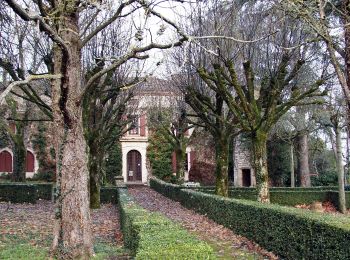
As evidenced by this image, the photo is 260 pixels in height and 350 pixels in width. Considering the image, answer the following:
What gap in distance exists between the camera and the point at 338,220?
6496mm

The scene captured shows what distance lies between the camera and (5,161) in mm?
37125

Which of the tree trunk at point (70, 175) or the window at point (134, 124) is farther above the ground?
the window at point (134, 124)

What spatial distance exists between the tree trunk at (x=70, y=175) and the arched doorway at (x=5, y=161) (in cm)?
3148

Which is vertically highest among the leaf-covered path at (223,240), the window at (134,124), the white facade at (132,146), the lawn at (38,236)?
the window at (134,124)

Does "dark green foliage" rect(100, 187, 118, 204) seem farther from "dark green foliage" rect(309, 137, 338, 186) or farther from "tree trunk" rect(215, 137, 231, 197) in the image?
"dark green foliage" rect(309, 137, 338, 186)

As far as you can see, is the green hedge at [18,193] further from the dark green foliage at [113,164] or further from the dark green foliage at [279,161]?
the dark green foliage at [279,161]

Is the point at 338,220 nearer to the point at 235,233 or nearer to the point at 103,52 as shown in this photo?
the point at 235,233

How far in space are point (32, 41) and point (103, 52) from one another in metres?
2.87

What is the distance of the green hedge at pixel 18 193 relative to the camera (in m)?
21.2

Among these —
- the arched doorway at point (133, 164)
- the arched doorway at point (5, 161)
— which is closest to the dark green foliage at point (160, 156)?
the arched doorway at point (133, 164)

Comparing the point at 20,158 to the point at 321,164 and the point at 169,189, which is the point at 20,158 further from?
the point at 321,164

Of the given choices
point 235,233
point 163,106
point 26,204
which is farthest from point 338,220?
point 163,106

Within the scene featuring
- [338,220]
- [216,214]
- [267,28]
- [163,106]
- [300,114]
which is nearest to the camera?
[338,220]

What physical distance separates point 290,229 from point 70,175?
4.08 metres
